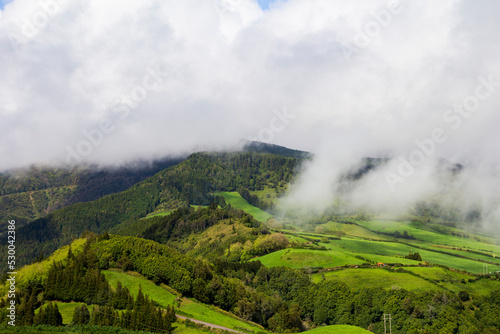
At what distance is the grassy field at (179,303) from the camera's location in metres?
98.8

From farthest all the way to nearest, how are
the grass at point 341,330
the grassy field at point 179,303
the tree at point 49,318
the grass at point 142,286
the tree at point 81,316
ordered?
the grass at point 142,286 < the grassy field at point 179,303 < the grass at point 341,330 < the tree at point 81,316 < the tree at point 49,318

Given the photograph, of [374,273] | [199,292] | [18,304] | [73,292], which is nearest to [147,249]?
[199,292]

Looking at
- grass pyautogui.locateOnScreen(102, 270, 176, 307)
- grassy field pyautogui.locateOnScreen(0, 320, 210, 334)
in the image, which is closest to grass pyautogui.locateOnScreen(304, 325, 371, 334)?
grass pyautogui.locateOnScreen(102, 270, 176, 307)

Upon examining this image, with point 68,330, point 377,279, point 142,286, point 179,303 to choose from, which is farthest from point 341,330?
point 377,279

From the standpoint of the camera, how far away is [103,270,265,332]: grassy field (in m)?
98.8

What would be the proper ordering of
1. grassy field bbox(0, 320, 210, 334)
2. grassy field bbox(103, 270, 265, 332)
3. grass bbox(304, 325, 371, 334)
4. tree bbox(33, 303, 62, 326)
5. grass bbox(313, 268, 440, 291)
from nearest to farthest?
grassy field bbox(0, 320, 210, 334), tree bbox(33, 303, 62, 326), grass bbox(304, 325, 371, 334), grassy field bbox(103, 270, 265, 332), grass bbox(313, 268, 440, 291)

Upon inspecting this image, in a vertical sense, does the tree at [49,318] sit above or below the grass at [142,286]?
above

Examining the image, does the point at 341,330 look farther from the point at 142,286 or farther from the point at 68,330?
the point at 68,330

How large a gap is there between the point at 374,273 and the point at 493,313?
6904cm

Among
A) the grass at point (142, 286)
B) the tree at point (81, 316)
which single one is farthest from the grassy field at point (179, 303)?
the tree at point (81, 316)

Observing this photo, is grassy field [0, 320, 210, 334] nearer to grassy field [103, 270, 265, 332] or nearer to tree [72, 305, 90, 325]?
tree [72, 305, 90, 325]

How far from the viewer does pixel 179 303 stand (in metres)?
104

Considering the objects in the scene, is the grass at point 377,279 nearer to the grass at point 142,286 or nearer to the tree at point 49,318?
the grass at point 142,286

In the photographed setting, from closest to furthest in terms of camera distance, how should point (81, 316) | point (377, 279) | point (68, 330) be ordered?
point (68, 330) → point (81, 316) → point (377, 279)
